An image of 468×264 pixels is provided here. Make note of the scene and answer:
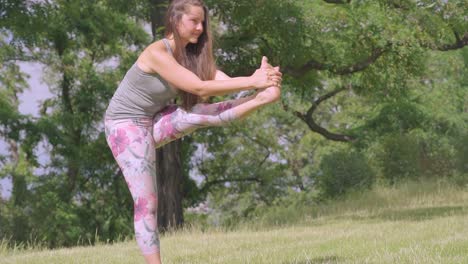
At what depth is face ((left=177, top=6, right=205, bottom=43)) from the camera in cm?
406

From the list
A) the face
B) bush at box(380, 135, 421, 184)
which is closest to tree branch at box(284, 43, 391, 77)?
bush at box(380, 135, 421, 184)

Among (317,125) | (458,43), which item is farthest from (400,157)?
(458,43)

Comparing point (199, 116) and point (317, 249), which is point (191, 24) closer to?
point (199, 116)

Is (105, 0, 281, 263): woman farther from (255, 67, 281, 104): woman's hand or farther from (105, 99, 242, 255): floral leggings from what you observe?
(255, 67, 281, 104): woman's hand

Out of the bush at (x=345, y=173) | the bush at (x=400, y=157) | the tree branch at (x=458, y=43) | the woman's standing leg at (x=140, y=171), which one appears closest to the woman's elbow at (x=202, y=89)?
the woman's standing leg at (x=140, y=171)

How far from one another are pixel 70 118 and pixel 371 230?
1358 cm

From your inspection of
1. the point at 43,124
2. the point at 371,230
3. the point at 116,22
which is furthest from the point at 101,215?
the point at 371,230

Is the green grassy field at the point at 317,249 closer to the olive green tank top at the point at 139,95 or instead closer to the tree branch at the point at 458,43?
the olive green tank top at the point at 139,95

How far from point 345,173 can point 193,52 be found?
15674 mm

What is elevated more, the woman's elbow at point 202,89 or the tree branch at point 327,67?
the tree branch at point 327,67

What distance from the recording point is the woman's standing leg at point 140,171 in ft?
13.5

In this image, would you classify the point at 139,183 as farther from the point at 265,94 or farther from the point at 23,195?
the point at 23,195

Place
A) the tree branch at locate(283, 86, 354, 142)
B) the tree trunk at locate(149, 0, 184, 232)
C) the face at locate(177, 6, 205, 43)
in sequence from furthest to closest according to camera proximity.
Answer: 1. the tree branch at locate(283, 86, 354, 142)
2. the tree trunk at locate(149, 0, 184, 232)
3. the face at locate(177, 6, 205, 43)

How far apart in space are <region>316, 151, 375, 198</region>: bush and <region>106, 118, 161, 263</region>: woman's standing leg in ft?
50.3
